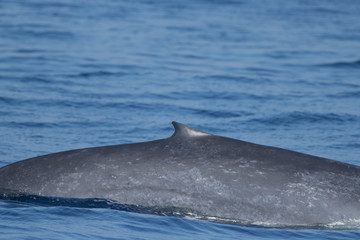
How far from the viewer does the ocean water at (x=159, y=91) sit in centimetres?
697

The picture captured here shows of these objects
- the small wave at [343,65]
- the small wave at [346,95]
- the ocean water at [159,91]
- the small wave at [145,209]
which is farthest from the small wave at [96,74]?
the small wave at [145,209]

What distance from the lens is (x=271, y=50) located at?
79.2ft

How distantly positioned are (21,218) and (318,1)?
41.8 metres

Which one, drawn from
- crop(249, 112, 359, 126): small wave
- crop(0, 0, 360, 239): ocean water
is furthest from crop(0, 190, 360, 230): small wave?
crop(249, 112, 359, 126): small wave

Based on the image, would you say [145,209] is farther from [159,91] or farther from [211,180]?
[159,91]

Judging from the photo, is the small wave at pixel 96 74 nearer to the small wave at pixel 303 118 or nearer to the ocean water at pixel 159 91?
the ocean water at pixel 159 91

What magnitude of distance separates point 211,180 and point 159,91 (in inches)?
402

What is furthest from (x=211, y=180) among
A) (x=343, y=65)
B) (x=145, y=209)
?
(x=343, y=65)

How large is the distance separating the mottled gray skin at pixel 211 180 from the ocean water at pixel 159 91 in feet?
0.56

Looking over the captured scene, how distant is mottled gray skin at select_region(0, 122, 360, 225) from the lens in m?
6.61

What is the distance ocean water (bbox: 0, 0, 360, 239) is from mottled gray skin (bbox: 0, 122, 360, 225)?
0.17 meters

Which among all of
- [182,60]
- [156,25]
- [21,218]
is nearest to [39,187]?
[21,218]

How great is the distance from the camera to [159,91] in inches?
661

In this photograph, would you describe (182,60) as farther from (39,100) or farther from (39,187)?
(39,187)
